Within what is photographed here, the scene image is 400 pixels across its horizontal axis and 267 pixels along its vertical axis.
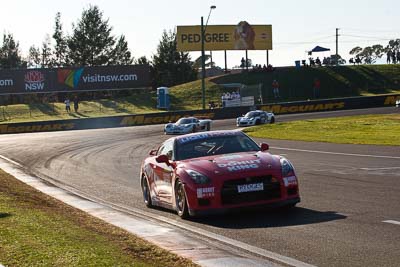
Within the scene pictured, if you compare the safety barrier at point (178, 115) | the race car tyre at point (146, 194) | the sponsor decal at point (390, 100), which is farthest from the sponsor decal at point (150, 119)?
the race car tyre at point (146, 194)

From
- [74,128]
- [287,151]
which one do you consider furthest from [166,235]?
[74,128]

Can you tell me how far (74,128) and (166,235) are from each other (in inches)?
1733

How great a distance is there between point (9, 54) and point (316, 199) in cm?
12411

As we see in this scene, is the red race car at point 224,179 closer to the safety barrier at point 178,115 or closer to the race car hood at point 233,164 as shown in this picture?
the race car hood at point 233,164

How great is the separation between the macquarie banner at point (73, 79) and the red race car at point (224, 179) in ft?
202

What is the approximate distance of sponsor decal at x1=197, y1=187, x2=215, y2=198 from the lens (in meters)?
10.4

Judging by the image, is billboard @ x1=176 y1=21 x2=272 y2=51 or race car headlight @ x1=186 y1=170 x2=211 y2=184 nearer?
race car headlight @ x1=186 y1=170 x2=211 y2=184

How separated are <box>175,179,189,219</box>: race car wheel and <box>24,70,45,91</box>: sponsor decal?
62244 mm

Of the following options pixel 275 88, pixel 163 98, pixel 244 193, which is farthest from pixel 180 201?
pixel 275 88

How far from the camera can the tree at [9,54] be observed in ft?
425

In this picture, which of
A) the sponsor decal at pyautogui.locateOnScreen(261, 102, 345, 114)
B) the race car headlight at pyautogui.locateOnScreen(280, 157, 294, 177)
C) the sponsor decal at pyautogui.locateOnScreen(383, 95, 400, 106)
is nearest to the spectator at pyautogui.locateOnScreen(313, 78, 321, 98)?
the sponsor decal at pyautogui.locateOnScreen(261, 102, 345, 114)

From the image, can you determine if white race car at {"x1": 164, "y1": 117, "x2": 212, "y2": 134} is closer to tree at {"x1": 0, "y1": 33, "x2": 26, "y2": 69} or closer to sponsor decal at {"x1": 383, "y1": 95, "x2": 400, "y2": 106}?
sponsor decal at {"x1": 383, "y1": 95, "x2": 400, "y2": 106}

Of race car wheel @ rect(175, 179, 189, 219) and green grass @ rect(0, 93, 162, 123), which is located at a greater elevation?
race car wheel @ rect(175, 179, 189, 219)

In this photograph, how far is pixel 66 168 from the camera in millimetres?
23109
